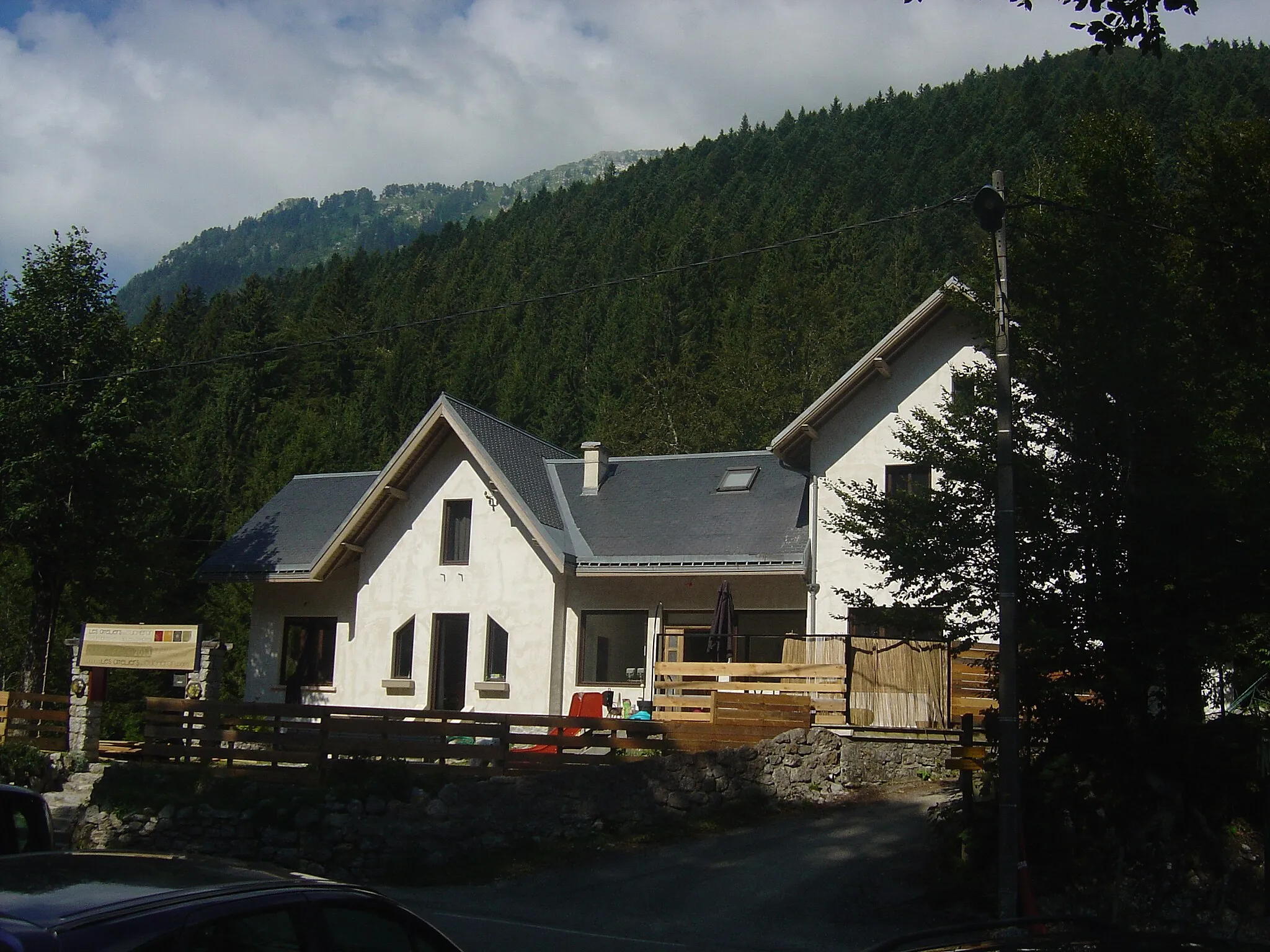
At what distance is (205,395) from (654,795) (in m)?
66.8

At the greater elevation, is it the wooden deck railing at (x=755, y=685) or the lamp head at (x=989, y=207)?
the lamp head at (x=989, y=207)

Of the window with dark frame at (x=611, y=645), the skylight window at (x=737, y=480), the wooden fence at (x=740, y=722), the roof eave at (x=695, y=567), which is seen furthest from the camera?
the skylight window at (x=737, y=480)

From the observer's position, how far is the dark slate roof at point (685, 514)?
25078mm

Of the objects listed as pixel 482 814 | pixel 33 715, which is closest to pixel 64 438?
pixel 33 715

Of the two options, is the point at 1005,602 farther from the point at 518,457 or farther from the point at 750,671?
the point at 518,457

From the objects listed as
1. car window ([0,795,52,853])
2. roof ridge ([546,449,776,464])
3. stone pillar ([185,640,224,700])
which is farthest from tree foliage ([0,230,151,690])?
car window ([0,795,52,853])

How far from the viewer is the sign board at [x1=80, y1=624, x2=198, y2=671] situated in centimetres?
2094

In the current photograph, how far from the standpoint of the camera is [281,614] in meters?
28.7

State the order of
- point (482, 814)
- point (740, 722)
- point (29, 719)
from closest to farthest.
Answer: point (482, 814) → point (740, 722) → point (29, 719)

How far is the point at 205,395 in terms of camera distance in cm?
7825

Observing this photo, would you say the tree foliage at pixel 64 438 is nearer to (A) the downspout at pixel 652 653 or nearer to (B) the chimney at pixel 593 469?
(B) the chimney at pixel 593 469

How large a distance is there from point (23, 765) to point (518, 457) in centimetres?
1212

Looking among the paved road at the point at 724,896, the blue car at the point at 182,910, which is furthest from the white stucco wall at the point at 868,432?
the blue car at the point at 182,910

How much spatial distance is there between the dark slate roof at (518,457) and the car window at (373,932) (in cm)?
2092
